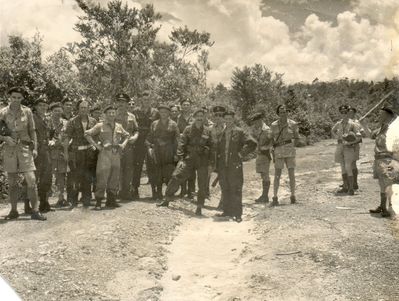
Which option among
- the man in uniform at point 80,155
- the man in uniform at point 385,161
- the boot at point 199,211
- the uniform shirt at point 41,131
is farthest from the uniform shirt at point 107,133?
the man in uniform at point 385,161

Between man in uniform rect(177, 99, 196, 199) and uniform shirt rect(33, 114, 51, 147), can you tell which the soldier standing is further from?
uniform shirt rect(33, 114, 51, 147)

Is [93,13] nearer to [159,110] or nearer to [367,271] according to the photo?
[159,110]

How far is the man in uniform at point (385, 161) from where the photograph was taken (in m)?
7.01

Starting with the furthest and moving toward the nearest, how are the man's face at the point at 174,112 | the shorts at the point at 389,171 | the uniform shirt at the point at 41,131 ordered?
the man's face at the point at 174,112
the uniform shirt at the point at 41,131
the shorts at the point at 389,171

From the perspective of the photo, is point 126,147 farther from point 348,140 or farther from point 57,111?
point 348,140

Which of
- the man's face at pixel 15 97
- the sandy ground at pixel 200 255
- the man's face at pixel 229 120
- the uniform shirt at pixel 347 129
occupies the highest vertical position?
the man's face at pixel 15 97

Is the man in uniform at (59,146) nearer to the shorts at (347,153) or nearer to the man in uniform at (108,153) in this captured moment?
the man in uniform at (108,153)

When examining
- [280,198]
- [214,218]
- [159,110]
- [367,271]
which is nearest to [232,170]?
[214,218]

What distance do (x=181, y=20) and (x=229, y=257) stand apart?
3.53 metres

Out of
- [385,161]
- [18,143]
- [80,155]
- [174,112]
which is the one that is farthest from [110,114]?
[385,161]

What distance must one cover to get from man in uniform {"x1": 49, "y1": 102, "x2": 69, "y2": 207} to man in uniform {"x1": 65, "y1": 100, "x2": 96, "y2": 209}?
13 centimetres

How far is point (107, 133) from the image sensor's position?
779cm

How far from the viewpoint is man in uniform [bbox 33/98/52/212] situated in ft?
24.1

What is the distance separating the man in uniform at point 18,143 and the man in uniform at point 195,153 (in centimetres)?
240
